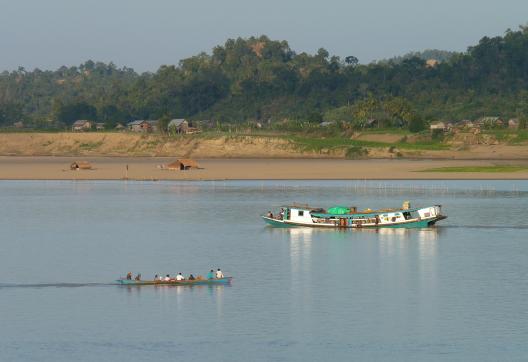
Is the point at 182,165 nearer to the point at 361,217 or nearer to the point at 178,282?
the point at 361,217

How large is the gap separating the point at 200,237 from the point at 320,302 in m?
29.9

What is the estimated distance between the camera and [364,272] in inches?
2569

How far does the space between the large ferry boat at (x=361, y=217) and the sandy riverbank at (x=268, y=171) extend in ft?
172

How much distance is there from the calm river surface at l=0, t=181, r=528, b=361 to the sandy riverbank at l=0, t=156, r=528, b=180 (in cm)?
3620

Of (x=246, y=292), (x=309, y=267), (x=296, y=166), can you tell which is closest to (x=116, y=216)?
(x=309, y=267)

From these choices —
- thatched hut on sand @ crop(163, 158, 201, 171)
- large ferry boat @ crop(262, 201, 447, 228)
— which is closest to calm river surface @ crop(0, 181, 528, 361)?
large ferry boat @ crop(262, 201, 447, 228)

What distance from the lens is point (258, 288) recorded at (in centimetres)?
5888

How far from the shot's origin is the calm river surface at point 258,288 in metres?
45.5

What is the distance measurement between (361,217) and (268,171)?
2820 inches

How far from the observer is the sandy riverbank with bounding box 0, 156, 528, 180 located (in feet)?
476

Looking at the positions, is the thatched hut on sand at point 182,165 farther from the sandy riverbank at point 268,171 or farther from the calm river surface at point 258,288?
the calm river surface at point 258,288

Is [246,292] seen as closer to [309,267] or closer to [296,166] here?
[309,267]

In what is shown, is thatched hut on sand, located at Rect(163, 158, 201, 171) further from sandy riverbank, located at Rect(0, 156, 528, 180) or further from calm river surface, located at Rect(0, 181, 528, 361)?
calm river surface, located at Rect(0, 181, 528, 361)

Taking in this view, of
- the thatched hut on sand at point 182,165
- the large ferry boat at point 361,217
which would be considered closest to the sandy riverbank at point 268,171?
the thatched hut on sand at point 182,165
